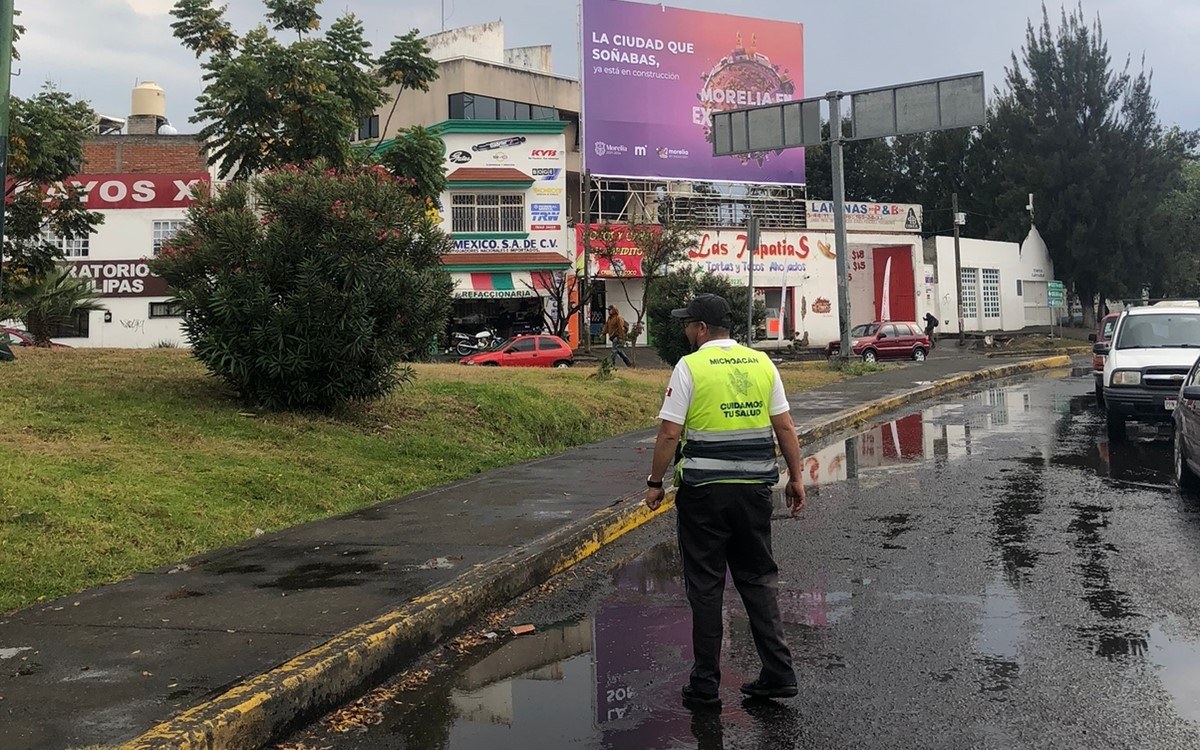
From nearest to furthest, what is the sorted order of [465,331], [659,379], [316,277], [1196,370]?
[1196,370] < [316,277] < [659,379] < [465,331]

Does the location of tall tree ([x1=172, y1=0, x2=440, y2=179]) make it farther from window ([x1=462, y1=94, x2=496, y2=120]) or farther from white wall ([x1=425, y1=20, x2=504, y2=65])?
white wall ([x1=425, y1=20, x2=504, y2=65])

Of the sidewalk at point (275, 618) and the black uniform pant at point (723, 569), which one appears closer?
the sidewalk at point (275, 618)

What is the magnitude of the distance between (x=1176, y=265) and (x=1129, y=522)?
171 ft

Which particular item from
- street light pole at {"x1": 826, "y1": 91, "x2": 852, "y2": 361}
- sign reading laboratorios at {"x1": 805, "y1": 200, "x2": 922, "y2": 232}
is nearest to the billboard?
sign reading laboratorios at {"x1": 805, "y1": 200, "x2": 922, "y2": 232}

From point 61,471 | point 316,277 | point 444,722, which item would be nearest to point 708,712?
point 444,722

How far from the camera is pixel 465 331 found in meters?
38.2

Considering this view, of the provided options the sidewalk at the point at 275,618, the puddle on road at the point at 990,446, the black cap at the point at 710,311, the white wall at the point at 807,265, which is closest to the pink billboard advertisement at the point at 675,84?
the white wall at the point at 807,265

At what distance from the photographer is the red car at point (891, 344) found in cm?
3288

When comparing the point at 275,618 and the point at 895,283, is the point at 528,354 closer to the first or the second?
the point at 275,618

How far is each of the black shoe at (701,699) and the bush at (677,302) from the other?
20.2 metres

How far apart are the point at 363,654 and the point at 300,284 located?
690 cm

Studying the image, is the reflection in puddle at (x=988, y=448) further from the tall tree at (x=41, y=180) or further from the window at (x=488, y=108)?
the window at (x=488, y=108)

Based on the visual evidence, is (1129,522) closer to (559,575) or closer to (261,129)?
(559,575)

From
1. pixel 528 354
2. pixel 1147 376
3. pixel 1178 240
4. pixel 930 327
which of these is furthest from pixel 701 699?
pixel 1178 240
